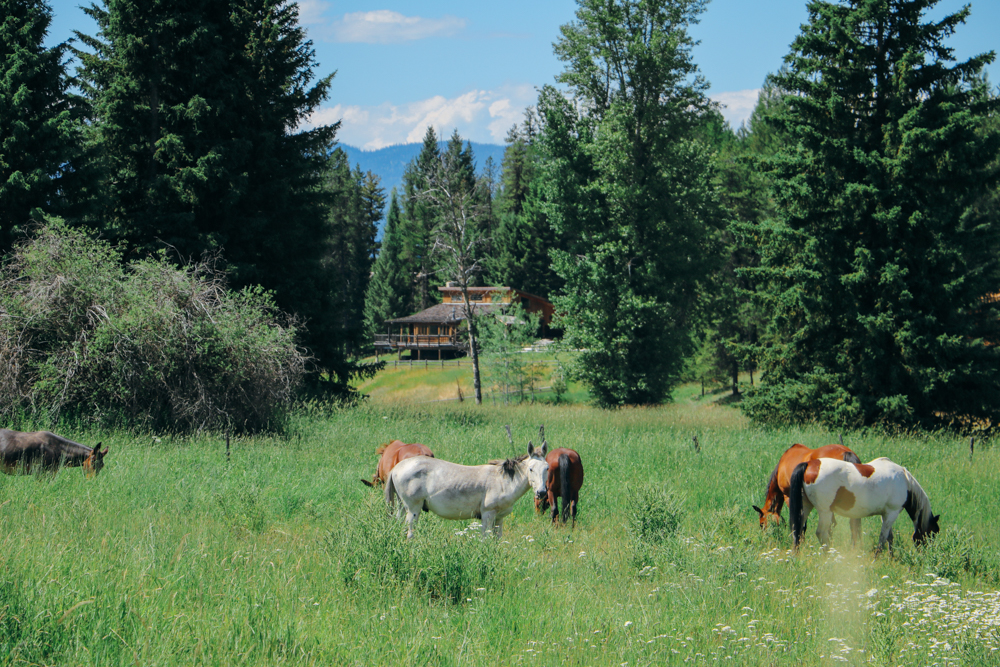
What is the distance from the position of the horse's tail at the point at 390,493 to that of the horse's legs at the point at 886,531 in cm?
573

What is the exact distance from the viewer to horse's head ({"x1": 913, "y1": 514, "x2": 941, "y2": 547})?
845cm

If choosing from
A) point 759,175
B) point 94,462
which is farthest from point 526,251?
point 94,462

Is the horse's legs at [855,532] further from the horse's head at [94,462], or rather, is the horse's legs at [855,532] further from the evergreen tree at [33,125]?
the evergreen tree at [33,125]

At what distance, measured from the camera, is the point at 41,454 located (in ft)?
33.7

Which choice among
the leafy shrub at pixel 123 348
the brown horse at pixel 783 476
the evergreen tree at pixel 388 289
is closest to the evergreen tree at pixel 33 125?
the leafy shrub at pixel 123 348

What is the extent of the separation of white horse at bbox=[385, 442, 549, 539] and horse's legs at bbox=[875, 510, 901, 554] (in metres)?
4.27

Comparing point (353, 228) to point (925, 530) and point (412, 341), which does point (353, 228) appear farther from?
point (925, 530)

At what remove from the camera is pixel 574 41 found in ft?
105

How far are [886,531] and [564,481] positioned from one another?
3911 mm

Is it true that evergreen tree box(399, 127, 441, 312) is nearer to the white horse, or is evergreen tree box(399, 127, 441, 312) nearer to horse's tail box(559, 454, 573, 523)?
horse's tail box(559, 454, 573, 523)

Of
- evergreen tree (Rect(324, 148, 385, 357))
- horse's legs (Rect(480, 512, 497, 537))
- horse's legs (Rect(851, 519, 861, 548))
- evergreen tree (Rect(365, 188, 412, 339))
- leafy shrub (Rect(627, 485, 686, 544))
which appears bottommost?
horse's legs (Rect(851, 519, 861, 548))

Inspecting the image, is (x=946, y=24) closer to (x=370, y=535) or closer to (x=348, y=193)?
(x=370, y=535)

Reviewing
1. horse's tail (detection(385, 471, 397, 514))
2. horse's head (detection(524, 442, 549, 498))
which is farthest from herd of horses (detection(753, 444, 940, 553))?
horse's tail (detection(385, 471, 397, 514))

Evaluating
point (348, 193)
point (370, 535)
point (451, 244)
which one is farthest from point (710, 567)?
point (348, 193)
